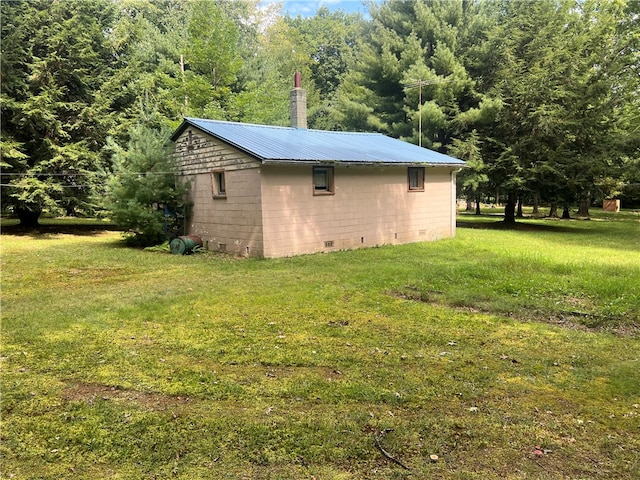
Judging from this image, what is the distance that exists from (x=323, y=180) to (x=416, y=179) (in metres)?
4.32

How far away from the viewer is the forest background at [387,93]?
1805 centimetres

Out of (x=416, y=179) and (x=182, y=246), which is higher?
(x=416, y=179)

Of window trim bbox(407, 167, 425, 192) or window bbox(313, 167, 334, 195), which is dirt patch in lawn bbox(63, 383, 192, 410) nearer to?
window bbox(313, 167, 334, 195)

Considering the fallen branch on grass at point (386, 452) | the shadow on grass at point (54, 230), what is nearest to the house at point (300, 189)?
the shadow on grass at point (54, 230)

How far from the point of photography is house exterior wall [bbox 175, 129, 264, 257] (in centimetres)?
1206

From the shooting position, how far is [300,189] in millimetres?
12547

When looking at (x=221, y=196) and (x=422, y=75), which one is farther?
(x=422, y=75)

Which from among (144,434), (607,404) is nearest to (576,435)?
(607,404)

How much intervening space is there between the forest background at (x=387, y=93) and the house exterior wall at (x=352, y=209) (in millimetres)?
4604

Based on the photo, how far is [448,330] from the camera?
5773mm

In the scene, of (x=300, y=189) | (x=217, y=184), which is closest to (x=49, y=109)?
(x=217, y=184)

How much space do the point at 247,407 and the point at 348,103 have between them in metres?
25.2

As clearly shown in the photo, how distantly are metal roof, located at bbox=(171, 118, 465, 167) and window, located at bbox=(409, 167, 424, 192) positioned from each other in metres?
0.41

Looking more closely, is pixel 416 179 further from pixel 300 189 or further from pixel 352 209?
pixel 300 189
